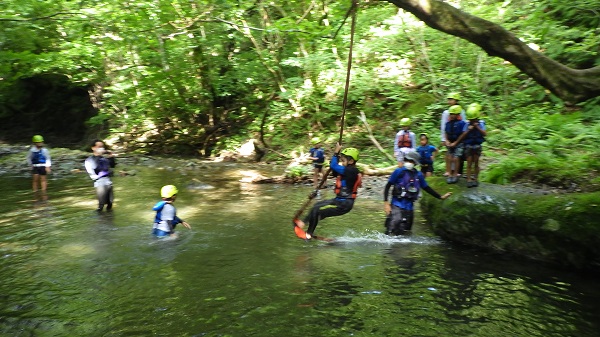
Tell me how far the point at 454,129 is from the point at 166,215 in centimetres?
641

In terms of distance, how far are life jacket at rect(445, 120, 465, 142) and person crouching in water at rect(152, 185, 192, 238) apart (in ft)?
19.6

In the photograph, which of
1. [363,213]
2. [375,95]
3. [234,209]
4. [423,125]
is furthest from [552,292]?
[375,95]

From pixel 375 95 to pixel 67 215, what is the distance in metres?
15.3

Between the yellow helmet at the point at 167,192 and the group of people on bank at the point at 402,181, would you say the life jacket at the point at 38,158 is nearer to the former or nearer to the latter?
the yellow helmet at the point at 167,192

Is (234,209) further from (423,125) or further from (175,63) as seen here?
(175,63)

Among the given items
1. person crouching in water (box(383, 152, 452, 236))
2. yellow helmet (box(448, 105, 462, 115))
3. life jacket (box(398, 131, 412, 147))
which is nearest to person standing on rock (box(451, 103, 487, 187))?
yellow helmet (box(448, 105, 462, 115))

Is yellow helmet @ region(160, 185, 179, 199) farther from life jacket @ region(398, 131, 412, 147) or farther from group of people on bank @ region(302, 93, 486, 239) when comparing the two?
life jacket @ region(398, 131, 412, 147)

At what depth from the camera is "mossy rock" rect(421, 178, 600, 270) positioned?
21.6ft

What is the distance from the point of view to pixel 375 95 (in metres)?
21.7

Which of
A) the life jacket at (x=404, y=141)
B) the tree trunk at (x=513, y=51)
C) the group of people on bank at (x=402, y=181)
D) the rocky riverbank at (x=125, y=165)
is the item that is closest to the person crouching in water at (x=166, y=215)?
the group of people on bank at (x=402, y=181)

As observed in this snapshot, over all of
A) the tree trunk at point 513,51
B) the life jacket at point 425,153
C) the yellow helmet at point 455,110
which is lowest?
the life jacket at point 425,153

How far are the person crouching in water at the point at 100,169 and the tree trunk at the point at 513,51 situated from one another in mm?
8161

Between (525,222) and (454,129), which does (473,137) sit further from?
(525,222)

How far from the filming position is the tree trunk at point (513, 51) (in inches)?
266
